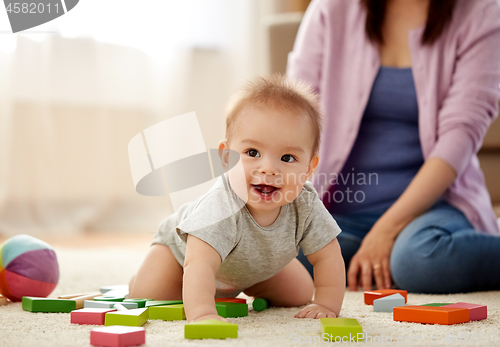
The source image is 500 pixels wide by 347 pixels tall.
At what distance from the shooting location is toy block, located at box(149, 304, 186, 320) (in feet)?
2.23

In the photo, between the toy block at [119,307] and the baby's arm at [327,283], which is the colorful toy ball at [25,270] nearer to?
the toy block at [119,307]

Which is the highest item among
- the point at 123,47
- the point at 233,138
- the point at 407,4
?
the point at 123,47

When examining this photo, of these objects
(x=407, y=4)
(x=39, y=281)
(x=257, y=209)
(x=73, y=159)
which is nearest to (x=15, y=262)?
(x=39, y=281)

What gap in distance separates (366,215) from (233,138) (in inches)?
22.3

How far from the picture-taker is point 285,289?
826mm

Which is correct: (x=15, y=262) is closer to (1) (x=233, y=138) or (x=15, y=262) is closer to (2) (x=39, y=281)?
(2) (x=39, y=281)

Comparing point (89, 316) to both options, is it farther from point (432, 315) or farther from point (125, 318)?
point (432, 315)

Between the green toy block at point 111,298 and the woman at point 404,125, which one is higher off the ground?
the woman at point 404,125

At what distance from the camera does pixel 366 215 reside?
1.16m

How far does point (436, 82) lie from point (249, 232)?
686 millimetres

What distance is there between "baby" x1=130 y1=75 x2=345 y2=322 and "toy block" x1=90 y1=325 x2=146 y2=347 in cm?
10

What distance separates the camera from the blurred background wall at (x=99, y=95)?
213 centimetres
